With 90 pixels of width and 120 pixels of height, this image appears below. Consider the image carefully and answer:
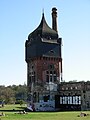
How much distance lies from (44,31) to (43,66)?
27.2 ft

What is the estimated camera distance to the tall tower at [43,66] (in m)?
74.4

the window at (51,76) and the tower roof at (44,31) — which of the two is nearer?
the window at (51,76)

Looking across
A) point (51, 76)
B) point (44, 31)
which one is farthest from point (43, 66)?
point (44, 31)

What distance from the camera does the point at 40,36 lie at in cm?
7656

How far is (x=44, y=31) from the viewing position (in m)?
77.9

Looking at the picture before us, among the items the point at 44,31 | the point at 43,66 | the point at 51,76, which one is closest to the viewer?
the point at 43,66

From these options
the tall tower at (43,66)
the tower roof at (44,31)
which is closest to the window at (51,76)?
the tall tower at (43,66)

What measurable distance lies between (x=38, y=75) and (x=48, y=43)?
7.73m

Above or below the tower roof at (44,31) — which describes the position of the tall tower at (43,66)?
below

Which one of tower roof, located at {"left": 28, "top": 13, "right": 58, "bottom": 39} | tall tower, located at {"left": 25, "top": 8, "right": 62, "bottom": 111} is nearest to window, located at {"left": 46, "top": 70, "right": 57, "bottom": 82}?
tall tower, located at {"left": 25, "top": 8, "right": 62, "bottom": 111}

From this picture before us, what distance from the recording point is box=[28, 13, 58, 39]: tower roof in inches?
3054

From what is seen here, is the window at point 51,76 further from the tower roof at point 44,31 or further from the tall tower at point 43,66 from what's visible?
the tower roof at point 44,31

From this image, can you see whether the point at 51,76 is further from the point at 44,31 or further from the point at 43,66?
the point at 44,31

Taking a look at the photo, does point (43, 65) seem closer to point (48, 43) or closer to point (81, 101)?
point (48, 43)
